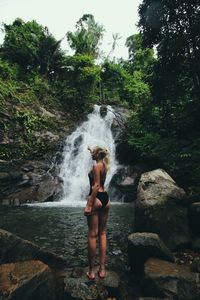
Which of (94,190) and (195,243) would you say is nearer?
(94,190)

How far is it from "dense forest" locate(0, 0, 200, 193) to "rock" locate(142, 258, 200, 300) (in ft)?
15.2

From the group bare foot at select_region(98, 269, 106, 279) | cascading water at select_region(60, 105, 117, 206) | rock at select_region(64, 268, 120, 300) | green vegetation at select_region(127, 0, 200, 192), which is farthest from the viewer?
cascading water at select_region(60, 105, 117, 206)

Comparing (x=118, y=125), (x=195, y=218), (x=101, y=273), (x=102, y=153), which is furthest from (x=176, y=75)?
(x=101, y=273)

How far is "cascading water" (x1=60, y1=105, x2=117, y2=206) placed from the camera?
55.8 feet

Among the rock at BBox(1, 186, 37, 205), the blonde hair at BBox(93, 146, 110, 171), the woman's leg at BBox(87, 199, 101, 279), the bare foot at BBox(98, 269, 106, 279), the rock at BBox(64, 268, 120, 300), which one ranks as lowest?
the rock at BBox(64, 268, 120, 300)

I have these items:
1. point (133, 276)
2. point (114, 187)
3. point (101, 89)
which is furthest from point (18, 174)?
point (101, 89)

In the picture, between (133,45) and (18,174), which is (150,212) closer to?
(18,174)

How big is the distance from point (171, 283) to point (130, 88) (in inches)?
1120

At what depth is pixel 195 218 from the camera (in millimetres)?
6887

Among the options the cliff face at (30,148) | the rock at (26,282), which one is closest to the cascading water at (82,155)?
the cliff face at (30,148)

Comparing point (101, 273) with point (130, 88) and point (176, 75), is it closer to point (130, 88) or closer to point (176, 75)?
point (176, 75)

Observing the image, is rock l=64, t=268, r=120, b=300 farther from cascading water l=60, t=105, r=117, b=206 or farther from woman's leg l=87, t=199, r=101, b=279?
cascading water l=60, t=105, r=117, b=206

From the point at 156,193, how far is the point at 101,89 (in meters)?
26.9

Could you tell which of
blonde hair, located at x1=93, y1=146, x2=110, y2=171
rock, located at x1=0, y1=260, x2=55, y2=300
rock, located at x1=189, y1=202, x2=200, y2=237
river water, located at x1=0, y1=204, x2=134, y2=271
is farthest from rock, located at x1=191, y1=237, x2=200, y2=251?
rock, located at x1=0, y1=260, x2=55, y2=300
